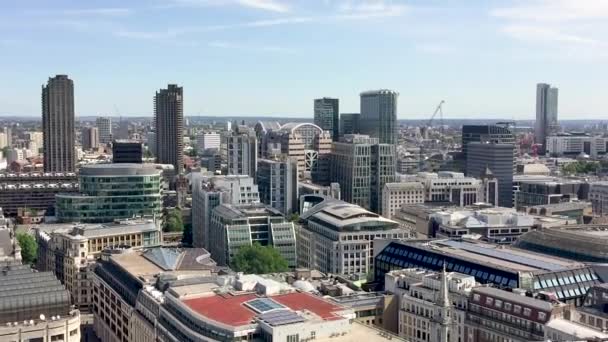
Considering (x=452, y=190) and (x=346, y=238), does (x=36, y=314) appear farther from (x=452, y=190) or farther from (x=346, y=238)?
(x=452, y=190)

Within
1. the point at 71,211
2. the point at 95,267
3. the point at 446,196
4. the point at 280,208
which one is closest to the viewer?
the point at 95,267

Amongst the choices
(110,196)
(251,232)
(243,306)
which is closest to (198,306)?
(243,306)

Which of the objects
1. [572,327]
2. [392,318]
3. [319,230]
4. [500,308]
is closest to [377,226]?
[319,230]

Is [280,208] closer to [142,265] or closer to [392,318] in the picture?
[142,265]

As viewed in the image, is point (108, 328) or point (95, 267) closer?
point (108, 328)

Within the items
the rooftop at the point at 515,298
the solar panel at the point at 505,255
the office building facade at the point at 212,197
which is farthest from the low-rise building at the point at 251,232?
the rooftop at the point at 515,298

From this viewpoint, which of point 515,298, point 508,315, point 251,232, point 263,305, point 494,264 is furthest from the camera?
point 251,232

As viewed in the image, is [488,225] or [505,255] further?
[488,225]
